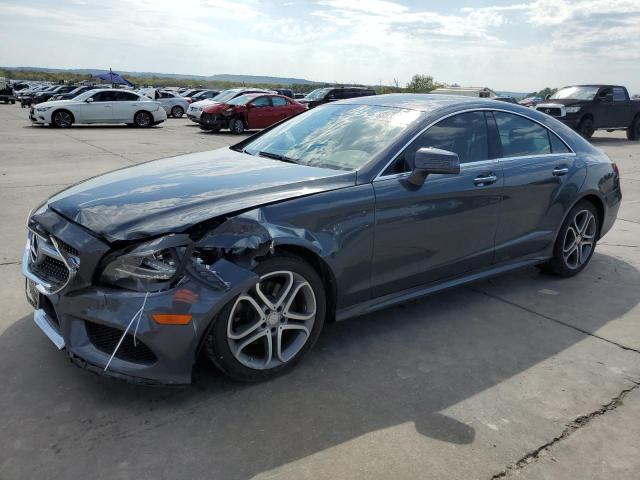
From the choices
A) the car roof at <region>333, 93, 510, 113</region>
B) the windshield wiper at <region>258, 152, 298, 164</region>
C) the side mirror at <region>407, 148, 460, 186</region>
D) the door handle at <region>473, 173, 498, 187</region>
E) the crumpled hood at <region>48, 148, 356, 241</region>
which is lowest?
the crumpled hood at <region>48, 148, 356, 241</region>

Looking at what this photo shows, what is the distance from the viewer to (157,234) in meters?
2.66

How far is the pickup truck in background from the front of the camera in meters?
17.4

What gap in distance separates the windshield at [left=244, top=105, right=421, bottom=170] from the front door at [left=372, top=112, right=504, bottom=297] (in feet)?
0.70

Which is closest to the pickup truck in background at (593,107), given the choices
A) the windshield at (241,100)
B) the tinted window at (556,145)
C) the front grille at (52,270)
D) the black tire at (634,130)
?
the black tire at (634,130)

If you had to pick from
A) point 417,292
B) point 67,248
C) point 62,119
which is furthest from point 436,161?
point 62,119

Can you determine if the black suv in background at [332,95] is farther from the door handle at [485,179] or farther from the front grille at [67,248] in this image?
the front grille at [67,248]

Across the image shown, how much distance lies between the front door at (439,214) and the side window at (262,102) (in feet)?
53.9

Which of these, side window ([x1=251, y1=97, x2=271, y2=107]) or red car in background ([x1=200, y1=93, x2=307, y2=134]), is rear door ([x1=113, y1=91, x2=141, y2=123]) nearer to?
red car in background ([x1=200, y1=93, x2=307, y2=134])

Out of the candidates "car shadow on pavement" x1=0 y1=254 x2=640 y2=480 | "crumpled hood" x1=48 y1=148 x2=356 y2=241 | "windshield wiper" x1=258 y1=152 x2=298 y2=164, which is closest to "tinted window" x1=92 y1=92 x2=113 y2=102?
"crumpled hood" x1=48 y1=148 x2=356 y2=241

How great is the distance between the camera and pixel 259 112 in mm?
19719

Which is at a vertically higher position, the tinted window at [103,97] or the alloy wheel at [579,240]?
the tinted window at [103,97]

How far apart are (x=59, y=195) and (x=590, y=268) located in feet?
15.1

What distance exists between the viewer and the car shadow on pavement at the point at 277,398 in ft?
8.07

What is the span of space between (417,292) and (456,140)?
111cm
